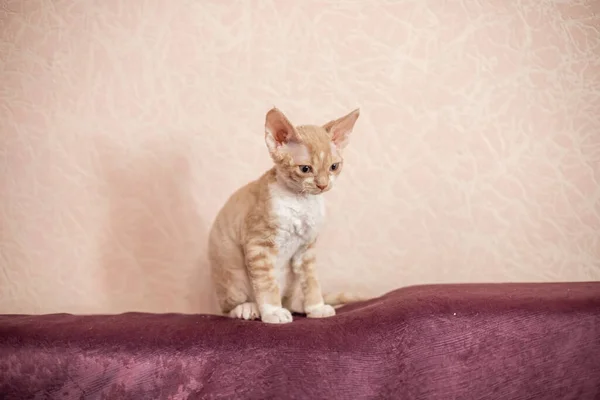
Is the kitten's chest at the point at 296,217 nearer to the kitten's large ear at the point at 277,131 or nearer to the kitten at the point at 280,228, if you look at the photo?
the kitten at the point at 280,228

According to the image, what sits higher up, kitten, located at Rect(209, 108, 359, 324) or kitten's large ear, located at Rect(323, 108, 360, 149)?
kitten's large ear, located at Rect(323, 108, 360, 149)

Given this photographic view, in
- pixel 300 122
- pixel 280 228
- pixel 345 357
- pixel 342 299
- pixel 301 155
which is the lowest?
pixel 345 357

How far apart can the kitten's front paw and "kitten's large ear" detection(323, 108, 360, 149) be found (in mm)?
370

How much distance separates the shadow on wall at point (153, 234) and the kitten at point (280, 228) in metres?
0.33

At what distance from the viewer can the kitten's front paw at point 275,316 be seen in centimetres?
95

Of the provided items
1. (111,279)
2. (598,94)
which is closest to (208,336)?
(111,279)

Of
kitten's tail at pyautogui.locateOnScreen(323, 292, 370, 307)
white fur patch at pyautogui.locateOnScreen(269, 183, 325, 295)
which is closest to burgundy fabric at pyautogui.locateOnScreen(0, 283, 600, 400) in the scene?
white fur patch at pyautogui.locateOnScreen(269, 183, 325, 295)

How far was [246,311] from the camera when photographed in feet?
3.38

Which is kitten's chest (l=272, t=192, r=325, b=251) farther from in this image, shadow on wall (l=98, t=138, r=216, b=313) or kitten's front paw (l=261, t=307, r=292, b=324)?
shadow on wall (l=98, t=138, r=216, b=313)

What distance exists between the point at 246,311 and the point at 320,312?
0.16 meters

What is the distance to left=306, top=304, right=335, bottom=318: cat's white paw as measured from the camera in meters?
1.03

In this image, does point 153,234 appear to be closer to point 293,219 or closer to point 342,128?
point 293,219

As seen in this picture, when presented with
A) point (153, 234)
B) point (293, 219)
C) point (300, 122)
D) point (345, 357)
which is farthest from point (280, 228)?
point (153, 234)

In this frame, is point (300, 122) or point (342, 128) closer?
point (342, 128)
